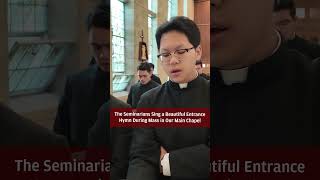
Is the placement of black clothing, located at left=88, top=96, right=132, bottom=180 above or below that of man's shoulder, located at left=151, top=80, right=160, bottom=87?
below

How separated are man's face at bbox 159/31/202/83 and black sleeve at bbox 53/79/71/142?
88cm

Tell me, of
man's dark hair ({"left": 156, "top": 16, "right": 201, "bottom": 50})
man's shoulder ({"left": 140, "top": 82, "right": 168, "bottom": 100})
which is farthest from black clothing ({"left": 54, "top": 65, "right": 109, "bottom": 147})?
man's dark hair ({"left": 156, "top": 16, "right": 201, "bottom": 50})

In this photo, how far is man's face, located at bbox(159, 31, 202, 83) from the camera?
368cm

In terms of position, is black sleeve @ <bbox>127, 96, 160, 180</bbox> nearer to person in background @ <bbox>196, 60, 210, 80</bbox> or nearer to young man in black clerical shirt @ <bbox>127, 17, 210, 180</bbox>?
young man in black clerical shirt @ <bbox>127, 17, 210, 180</bbox>

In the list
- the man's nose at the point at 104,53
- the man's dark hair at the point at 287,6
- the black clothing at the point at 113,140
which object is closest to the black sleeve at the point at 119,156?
the black clothing at the point at 113,140

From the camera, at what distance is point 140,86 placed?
372 centimetres

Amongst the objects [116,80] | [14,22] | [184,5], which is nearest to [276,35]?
[184,5]

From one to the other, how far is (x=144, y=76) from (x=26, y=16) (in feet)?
3.66

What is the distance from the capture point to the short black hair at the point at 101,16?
3.70 meters

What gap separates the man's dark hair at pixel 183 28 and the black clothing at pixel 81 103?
Result: 1.91 ft

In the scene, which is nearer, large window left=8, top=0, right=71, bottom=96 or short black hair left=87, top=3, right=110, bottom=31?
short black hair left=87, top=3, right=110, bottom=31

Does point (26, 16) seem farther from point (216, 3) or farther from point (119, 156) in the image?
point (216, 3)

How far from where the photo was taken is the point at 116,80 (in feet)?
12.2

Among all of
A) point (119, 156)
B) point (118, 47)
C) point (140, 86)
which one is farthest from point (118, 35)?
point (119, 156)
